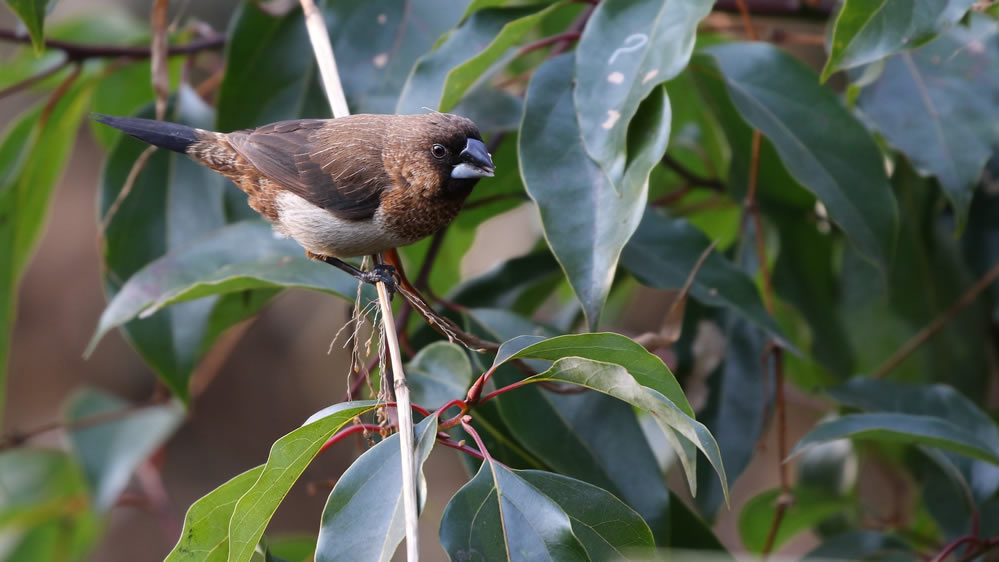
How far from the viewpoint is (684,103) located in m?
2.67

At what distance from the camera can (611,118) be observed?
152 cm

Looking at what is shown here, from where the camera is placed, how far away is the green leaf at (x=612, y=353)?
1257 mm

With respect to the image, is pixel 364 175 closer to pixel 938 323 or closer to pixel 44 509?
pixel 938 323

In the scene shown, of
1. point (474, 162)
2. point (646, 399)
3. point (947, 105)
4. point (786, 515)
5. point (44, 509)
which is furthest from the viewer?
point (44, 509)

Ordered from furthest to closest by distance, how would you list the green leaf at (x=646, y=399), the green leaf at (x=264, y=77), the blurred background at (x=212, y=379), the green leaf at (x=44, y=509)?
the blurred background at (x=212, y=379) → the green leaf at (x=44, y=509) → the green leaf at (x=264, y=77) → the green leaf at (x=646, y=399)

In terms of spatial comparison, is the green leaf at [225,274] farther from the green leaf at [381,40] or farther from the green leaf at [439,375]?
the green leaf at [381,40]

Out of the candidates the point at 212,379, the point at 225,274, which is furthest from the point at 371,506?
the point at 212,379

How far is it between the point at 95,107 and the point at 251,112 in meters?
0.91

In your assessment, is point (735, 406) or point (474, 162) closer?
point (474, 162)

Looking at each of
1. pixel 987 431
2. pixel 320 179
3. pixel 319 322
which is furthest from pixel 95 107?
pixel 319 322

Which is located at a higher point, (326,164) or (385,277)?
(326,164)

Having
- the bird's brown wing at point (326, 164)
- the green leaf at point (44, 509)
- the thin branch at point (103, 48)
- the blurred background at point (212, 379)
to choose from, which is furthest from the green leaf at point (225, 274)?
the blurred background at point (212, 379)

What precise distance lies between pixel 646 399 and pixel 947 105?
4.13 feet

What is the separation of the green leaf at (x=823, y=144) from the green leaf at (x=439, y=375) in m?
0.73
